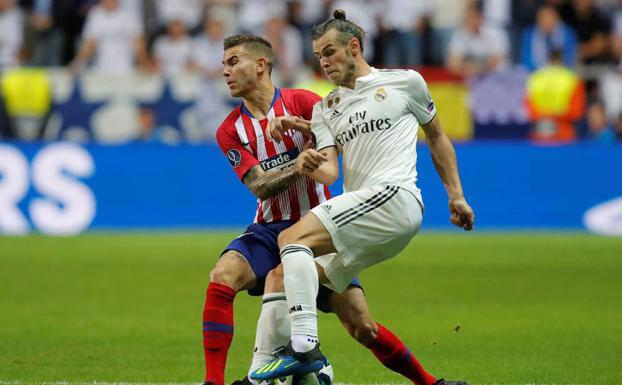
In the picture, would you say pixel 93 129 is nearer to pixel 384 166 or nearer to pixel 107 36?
pixel 107 36

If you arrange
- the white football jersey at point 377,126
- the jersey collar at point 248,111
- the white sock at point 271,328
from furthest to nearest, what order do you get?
the jersey collar at point 248,111 < the white sock at point 271,328 < the white football jersey at point 377,126

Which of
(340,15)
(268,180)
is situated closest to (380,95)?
(340,15)

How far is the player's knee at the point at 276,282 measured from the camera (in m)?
6.54

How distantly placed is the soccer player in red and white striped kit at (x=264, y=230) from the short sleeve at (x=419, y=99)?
0.74 metres

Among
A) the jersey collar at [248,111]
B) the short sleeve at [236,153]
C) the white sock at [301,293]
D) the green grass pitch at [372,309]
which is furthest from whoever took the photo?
the green grass pitch at [372,309]

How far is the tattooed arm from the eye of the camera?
6652 mm

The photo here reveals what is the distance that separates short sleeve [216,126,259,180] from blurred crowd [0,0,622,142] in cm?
1172

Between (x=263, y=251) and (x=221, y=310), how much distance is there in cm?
47

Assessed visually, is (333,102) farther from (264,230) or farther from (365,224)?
(264,230)

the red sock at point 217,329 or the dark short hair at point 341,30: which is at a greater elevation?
the dark short hair at point 341,30

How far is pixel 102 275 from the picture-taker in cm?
1295

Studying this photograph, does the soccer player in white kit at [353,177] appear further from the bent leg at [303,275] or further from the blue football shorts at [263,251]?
the blue football shorts at [263,251]

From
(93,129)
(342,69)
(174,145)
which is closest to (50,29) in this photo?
(93,129)

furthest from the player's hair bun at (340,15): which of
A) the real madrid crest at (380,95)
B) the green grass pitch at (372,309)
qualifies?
the green grass pitch at (372,309)
